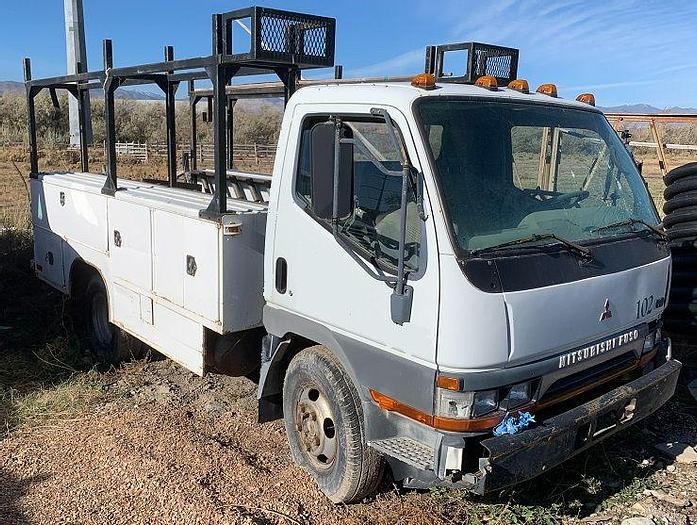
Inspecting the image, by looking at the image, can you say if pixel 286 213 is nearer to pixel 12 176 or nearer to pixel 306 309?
pixel 306 309

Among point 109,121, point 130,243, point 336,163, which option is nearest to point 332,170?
point 336,163

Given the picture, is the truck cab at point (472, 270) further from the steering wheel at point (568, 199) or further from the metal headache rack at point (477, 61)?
the metal headache rack at point (477, 61)

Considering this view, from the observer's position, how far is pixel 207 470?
4.28m

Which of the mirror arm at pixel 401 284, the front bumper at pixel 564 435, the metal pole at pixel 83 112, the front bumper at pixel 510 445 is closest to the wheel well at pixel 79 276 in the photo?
the metal pole at pixel 83 112

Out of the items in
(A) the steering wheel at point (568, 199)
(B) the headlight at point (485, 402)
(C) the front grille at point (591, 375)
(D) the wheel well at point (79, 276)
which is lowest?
(D) the wheel well at point (79, 276)

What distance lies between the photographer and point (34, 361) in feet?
21.0

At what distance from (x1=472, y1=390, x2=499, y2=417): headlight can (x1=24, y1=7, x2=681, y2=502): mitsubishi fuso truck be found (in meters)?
0.01

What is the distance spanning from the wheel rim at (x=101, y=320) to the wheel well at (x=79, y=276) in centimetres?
22

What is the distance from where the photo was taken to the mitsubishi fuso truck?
307 cm

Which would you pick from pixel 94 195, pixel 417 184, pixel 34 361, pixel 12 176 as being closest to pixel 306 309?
pixel 417 184

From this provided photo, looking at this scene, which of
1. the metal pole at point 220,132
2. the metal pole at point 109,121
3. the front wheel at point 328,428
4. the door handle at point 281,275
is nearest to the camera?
the front wheel at point 328,428

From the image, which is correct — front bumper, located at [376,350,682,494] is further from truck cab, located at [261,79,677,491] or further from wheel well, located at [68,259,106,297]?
wheel well, located at [68,259,106,297]

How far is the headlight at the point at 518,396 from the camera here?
10.3 ft

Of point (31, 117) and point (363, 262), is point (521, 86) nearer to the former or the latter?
point (363, 262)
